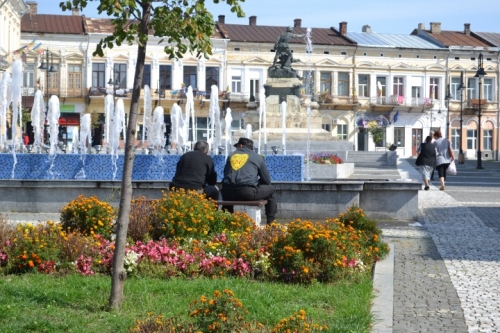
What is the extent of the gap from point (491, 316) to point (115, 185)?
9.11 meters

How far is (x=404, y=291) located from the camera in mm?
8891

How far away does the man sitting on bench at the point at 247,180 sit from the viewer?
13.0 m

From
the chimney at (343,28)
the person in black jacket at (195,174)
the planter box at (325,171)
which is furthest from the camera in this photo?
the chimney at (343,28)

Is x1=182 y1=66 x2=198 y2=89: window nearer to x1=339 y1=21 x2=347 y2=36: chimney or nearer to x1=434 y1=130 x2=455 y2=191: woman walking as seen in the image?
x1=339 y1=21 x2=347 y2=36: chimney

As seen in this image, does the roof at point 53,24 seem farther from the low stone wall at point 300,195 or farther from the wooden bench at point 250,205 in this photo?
the wooden bench at point 250,205

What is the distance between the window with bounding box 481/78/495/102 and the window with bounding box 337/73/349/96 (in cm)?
1199

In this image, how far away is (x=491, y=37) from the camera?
8088 centimetres

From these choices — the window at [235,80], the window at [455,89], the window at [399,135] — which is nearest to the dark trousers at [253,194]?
the window at [235,80]

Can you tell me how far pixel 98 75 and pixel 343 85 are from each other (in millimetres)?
18816

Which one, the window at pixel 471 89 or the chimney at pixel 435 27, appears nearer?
the window at pixel 471 89

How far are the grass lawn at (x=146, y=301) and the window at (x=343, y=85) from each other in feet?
212

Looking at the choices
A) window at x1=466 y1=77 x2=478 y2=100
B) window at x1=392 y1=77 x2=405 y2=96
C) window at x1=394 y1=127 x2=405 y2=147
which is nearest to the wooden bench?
window at x1=394 y1=127 x2=405 y2=147

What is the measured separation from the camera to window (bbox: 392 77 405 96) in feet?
245

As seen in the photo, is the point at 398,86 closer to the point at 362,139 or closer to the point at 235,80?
the point at 362,139
